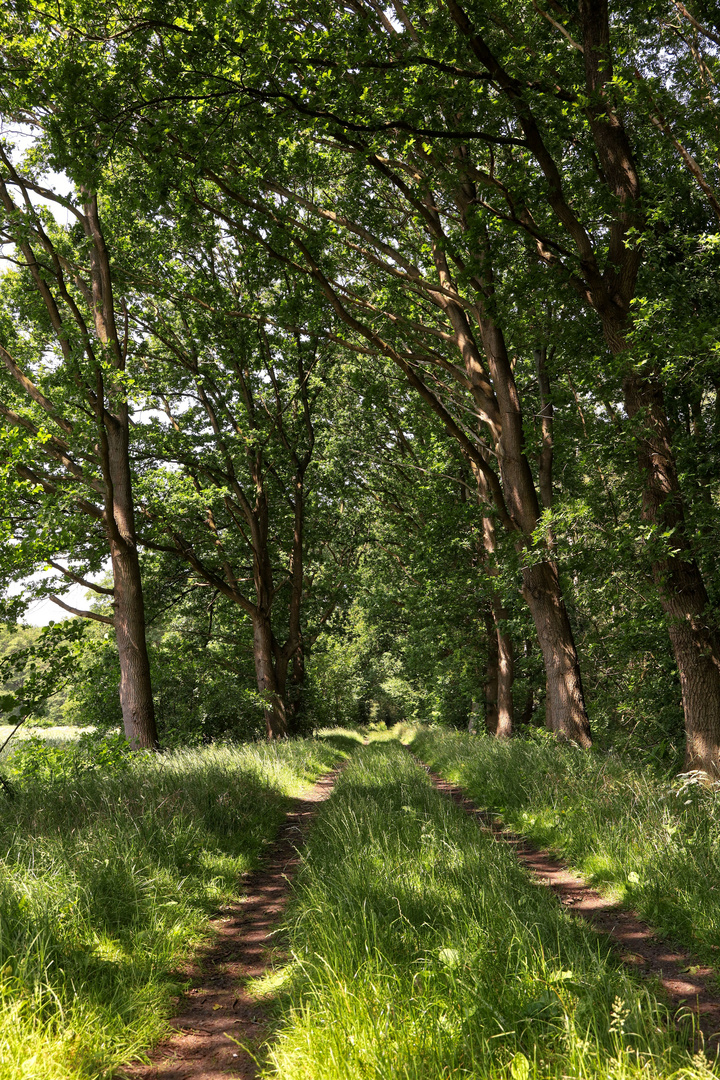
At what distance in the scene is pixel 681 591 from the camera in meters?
6.93

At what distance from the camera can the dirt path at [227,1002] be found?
2.73 metres

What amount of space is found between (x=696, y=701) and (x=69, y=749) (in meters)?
8.84

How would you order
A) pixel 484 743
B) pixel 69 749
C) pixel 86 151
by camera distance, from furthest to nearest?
pixel 484 743, pixel 69 749, pixel 86 151

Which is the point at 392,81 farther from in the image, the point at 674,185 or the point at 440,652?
the point at 440,652

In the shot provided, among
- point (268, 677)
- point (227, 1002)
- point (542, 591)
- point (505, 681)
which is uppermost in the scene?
point (542, 591)

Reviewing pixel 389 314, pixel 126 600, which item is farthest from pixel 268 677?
pixel 389 314

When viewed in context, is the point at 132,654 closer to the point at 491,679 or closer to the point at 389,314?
the point at 389,314

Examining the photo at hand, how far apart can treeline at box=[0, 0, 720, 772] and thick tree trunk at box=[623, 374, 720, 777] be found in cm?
3

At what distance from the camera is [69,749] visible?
29.5 feet

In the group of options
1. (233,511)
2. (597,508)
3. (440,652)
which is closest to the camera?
(597,508)

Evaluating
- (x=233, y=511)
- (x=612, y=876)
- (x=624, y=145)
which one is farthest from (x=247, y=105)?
(x=233, y=511)

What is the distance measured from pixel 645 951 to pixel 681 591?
438 cm

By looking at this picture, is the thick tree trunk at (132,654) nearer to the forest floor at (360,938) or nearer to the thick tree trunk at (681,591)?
the forest floor at (360,938)

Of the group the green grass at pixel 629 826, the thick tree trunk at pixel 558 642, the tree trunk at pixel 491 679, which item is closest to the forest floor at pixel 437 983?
the green grass at pixel 629 826
